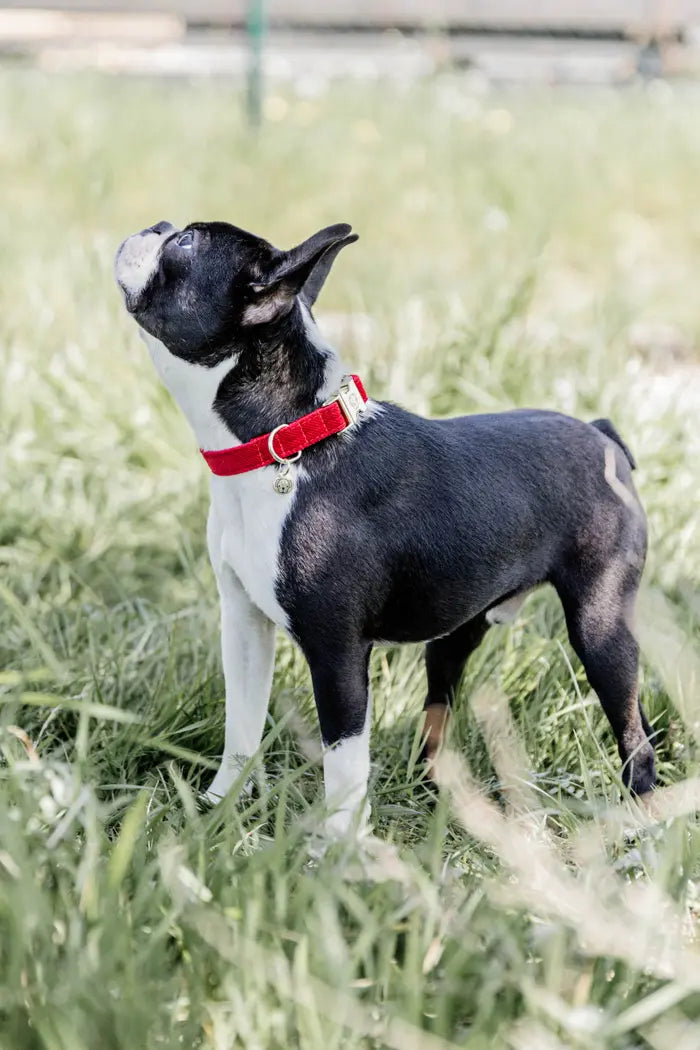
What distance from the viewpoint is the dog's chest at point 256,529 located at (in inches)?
89.4

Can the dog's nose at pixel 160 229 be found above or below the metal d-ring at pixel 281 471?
above

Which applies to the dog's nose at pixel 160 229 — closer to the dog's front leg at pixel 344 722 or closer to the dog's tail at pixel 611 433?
the dog's front leg at pixel 344 722

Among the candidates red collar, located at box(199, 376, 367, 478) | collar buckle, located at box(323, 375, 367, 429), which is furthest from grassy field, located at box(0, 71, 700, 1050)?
collar buckle, located at box(323, 375, 367, 429)

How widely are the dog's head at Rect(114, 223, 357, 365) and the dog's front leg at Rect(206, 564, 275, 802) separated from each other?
0.51 m

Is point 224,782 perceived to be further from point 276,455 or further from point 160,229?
point 160,229

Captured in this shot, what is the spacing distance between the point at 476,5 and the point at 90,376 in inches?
299

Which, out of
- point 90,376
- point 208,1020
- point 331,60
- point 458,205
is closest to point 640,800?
point 208,1020

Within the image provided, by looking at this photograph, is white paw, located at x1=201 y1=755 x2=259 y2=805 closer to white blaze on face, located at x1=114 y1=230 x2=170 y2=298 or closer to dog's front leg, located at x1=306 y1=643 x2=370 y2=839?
dog's front leg, located at x1=306 y1=643 x2=370 y2=839

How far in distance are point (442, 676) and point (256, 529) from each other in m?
0.73

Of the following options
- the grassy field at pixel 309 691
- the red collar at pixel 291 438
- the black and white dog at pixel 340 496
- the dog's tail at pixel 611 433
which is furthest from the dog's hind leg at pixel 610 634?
the red collar at pixel 291 438

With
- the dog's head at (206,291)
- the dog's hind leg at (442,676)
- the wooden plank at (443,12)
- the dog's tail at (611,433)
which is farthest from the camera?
the wooden plank at (443,12)

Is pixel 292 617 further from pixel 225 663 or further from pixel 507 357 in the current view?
pixel 507 357

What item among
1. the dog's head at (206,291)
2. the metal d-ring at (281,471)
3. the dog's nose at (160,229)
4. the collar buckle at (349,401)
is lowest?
the metal d-ring at (281,471)

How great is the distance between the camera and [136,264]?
7.64 feet
